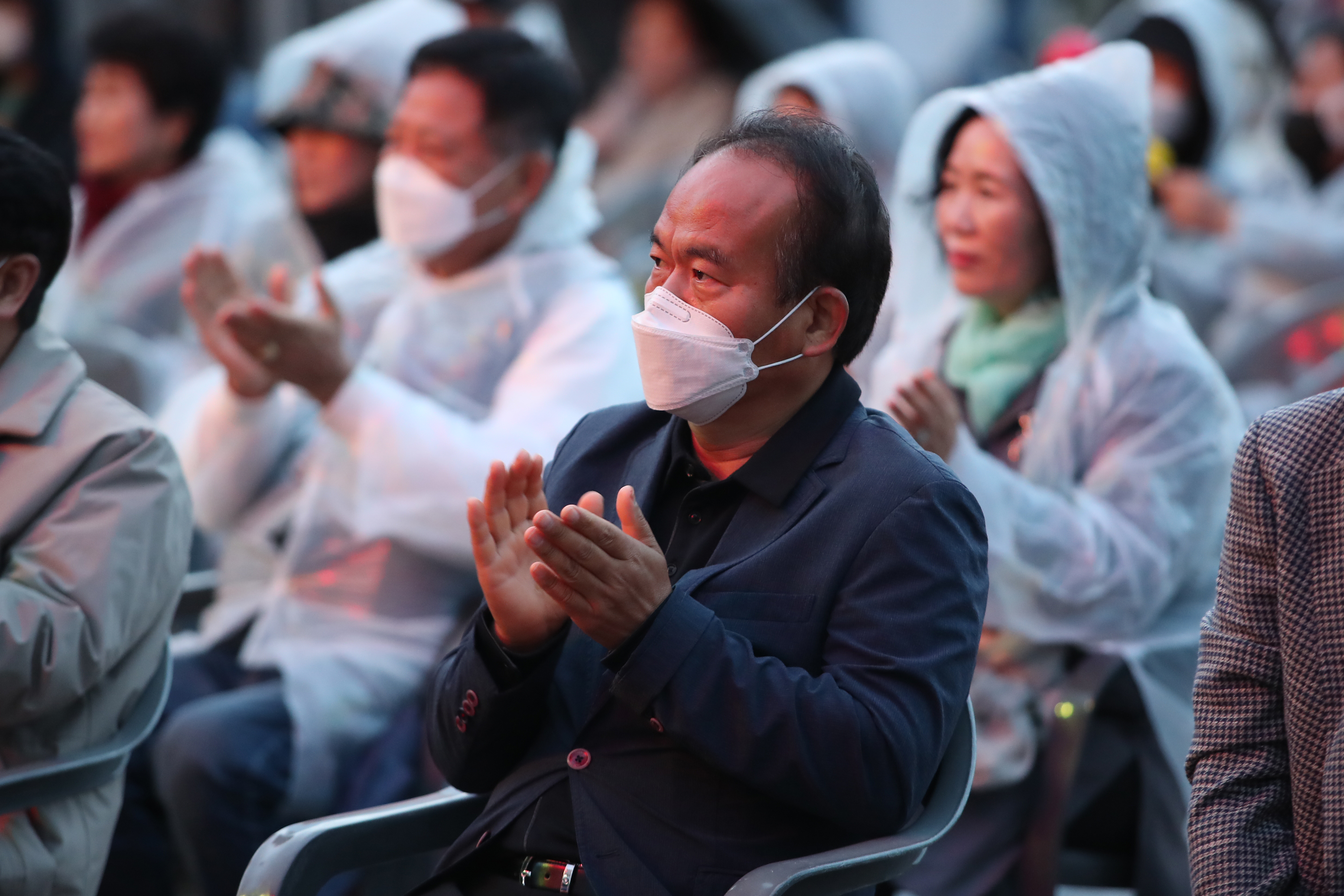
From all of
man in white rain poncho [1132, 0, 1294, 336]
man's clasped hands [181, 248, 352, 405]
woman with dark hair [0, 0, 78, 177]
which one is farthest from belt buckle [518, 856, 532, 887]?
woman with dark hair [0, 0, 78, 177]

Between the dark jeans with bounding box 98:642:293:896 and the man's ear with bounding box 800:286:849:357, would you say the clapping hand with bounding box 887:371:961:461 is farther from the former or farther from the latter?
the dark jeans with bounding box 98:642:293:896

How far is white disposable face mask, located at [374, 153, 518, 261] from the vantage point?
3.56m

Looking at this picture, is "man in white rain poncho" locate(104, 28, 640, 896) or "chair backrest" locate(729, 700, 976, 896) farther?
"man in white rain poncho" locate(104, 28, 640, 896)

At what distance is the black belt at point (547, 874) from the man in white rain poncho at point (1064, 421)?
3.23 feet

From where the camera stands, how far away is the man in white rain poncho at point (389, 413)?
10.1 ft

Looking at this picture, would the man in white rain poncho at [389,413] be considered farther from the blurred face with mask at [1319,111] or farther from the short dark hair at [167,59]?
→ the blurred face with mask at [1319,111]

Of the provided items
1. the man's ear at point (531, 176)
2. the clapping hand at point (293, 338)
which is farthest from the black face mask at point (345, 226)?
the clapping hand at point (293, 338)

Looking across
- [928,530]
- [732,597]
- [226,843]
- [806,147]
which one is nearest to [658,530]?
[732,597]

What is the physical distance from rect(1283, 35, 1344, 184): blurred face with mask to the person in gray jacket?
5.56 metres

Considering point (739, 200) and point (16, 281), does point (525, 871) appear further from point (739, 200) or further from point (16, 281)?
point (16, 281)

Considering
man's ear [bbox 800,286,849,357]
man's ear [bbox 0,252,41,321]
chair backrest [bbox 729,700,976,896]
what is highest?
man's ear [bbox 800,286,849,357]

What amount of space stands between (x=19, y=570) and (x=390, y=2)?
2760 millimetres

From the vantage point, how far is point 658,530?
212cm

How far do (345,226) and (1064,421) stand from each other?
230 centimetres
